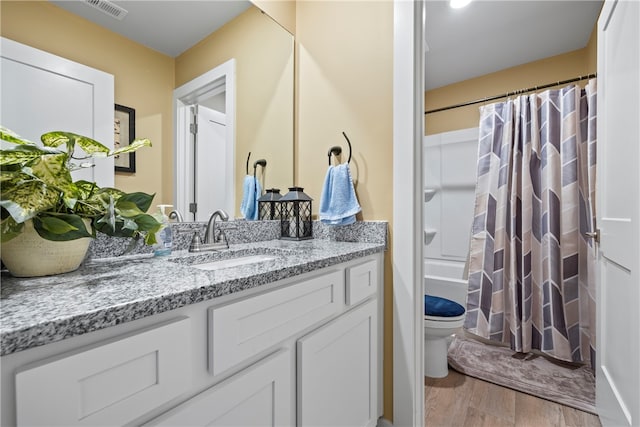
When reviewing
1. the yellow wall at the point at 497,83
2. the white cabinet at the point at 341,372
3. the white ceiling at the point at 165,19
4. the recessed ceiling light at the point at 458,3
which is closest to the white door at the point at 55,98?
the white ceiling at the point at 165,19

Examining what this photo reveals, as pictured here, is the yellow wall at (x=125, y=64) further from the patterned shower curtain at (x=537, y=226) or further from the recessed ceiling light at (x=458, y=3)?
the patterned shower curtain at (x=537, y=226)

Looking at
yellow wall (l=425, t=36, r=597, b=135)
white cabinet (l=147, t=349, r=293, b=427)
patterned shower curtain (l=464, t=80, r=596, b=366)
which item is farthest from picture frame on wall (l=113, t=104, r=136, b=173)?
yellow wall (l=425, t=36, r=597, b=135)

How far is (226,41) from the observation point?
4.35 feet

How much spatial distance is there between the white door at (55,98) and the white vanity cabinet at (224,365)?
0.64m

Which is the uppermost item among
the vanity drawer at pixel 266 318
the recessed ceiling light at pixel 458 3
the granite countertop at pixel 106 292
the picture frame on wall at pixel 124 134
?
the recessed ceiling light at pixel 458 3

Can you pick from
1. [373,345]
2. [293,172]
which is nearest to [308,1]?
[293,172]

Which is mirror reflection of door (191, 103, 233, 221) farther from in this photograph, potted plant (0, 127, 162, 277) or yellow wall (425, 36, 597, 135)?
yellow wall (425, 36, 597, 135)

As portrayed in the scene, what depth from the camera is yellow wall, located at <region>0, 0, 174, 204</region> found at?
807 millimetres

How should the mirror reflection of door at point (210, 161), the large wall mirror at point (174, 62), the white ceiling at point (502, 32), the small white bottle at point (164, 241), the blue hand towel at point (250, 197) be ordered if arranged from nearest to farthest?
the large wall mirror at point (174, 62)
the small white bottle at point (164, 241)
the mirror reflection of door at point (210, 161)
the blue hand towel at point (250, 197)
the white ceiling at point (502, 32)

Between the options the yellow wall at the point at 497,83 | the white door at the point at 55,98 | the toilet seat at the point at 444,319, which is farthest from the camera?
the yellow wall at the point at 497,83

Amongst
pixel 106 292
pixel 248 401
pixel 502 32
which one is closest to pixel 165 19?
pixel 106 292

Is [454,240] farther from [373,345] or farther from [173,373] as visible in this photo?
[173,373]

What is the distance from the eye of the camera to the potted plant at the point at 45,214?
0.58 metres

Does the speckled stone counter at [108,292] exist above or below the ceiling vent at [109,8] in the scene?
below
